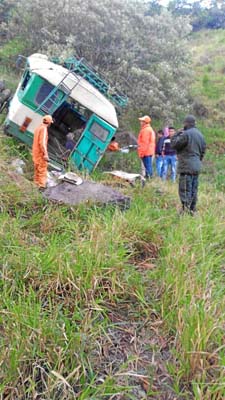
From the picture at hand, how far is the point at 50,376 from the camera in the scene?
7.79 feet

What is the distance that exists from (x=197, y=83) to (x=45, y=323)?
2008 centimetres

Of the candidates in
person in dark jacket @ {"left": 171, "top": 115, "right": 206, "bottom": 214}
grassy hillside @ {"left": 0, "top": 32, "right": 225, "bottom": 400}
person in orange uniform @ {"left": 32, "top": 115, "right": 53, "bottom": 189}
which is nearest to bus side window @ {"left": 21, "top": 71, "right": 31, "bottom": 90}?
person in orange uniform @ {"left": 32, "top": 115, "right": 53, "bottom": 189}

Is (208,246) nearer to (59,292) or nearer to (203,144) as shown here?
(59,292)

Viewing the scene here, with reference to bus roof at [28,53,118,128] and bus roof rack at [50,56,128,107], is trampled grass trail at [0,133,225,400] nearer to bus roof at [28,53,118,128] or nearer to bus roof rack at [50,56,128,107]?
bus roof at [28,53,118,128]

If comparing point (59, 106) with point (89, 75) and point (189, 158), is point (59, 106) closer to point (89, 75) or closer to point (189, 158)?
point (89, 75)

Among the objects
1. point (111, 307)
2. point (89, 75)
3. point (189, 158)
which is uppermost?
point (89, 75)

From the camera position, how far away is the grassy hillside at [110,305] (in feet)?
8.00

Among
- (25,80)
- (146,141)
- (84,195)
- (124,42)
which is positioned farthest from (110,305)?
(124,42)

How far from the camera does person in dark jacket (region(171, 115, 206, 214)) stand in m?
5.75

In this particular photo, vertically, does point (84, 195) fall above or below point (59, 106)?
below

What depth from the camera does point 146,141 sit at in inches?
351

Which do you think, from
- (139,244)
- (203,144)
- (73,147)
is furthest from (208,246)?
(73,147)

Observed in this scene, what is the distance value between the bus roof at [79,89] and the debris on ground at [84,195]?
14.3 ft

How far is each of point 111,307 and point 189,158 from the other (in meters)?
3.11
